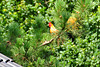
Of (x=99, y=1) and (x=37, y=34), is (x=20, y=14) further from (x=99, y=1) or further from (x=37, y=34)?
(x=37, y=34)

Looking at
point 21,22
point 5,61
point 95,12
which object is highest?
point 21,22

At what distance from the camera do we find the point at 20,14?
5410mm

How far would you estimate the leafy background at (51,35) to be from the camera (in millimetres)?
2262

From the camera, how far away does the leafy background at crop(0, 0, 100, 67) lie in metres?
2.26

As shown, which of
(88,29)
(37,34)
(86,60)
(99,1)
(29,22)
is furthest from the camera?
(29,22)

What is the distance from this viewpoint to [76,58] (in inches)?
152

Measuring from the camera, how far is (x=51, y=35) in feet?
8.13

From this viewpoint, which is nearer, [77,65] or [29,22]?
[77,65]

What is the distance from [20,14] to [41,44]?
10.7 ft

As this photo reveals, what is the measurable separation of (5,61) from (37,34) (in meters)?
0.53

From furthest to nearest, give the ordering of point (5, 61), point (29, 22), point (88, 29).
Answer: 1. point (29, 22)
2. point (88, 29)
3. point (5, 61)

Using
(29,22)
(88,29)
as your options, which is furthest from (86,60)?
(29,22)

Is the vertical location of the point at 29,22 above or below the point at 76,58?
above

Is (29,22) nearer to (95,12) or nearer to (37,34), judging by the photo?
(95,12)
